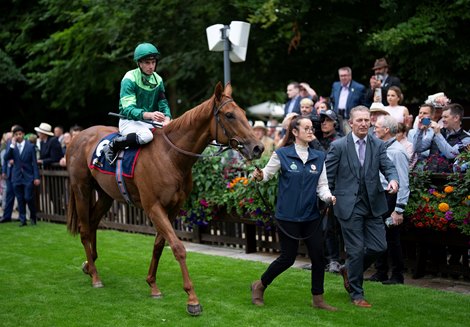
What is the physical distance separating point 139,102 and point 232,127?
60.9 inches

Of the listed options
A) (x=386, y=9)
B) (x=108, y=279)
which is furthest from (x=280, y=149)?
(x=386, y=9)

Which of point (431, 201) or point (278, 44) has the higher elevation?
point (278, 44)

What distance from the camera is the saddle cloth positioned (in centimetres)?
748

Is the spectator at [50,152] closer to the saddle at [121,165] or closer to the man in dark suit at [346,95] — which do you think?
the man in dark suit at [346,95]

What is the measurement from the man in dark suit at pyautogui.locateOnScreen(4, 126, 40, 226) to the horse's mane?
297 inches

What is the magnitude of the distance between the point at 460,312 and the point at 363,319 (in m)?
1.09

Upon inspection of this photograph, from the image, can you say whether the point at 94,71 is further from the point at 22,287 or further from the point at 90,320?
the point at 90,320

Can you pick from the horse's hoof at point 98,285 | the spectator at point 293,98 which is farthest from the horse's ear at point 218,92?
the spectator at point 293,98

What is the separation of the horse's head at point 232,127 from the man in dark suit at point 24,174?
27.1 ft

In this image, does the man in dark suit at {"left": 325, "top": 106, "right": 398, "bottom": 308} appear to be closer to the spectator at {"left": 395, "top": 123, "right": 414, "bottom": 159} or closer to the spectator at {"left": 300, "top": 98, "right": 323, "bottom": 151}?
the spectator at {"left": 300, "top": 98, "right": 323, "bottom": 151}

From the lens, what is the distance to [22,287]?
7957 mm

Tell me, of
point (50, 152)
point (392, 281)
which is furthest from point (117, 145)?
point (50, 152)

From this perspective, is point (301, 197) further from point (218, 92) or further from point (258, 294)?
point (218, 92)

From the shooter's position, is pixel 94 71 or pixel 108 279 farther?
pixel 94 71
